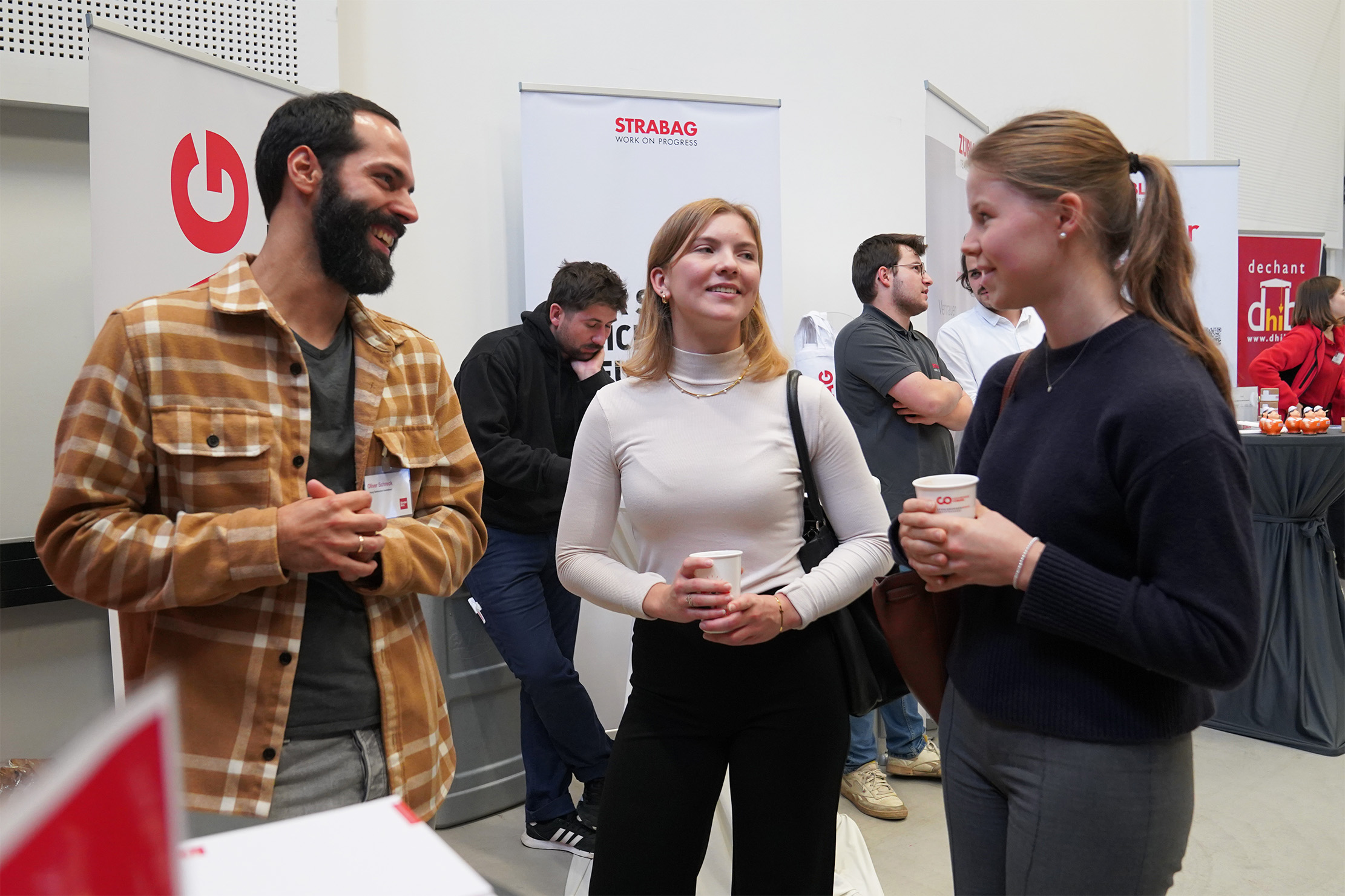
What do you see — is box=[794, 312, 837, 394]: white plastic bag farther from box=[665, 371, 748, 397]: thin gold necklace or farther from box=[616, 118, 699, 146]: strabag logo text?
box=[665, 371, 748, 397]: thin gold necklace

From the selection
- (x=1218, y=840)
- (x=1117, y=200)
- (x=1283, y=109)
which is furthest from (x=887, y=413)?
(x=1283, y=109)

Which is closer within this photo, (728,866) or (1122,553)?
(1122,553)

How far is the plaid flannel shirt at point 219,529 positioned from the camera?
4.09 feet

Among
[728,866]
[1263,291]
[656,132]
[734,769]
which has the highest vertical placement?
A: [656,132]

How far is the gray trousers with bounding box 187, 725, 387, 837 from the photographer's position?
1326 millimetres

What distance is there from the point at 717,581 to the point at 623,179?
2.64m

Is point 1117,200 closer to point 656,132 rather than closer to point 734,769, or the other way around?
point 734,769

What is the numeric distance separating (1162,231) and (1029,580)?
0.51 m

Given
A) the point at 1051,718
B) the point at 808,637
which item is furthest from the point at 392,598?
the point at 1051,718

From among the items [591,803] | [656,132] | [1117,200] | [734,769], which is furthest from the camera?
[656,132]

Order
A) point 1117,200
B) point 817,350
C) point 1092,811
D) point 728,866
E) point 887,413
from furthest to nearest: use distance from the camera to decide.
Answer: point 817,350
point 887,413
point 728,866
point 1117,200
point 1092,811

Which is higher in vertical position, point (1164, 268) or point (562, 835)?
point (1164, 268)

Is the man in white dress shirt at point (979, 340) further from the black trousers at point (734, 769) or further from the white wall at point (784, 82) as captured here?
the black trousers at point (734, 769)

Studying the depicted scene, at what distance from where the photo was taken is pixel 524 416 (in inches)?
119
